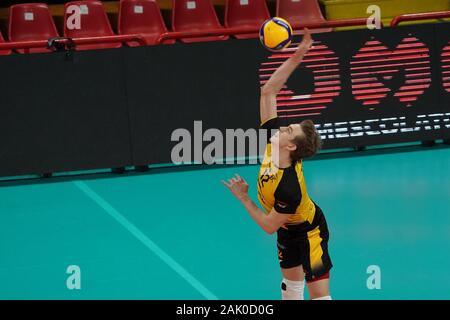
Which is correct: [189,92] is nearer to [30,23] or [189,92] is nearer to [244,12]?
[244,12]

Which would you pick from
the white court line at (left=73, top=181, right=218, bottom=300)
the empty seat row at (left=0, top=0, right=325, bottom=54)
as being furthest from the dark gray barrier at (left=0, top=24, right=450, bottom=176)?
the empty seat row at (left=0, top=0, right=325, bottom=54)

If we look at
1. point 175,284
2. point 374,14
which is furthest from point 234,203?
point 374,14

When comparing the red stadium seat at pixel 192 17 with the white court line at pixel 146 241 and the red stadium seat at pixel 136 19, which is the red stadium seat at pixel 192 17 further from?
the white court line at pixel 146 241

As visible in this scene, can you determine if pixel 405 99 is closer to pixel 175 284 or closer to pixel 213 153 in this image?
pixel 213 153

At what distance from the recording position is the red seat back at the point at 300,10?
15.7 m

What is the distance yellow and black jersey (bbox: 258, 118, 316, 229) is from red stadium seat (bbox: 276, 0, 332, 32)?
9.40 meters

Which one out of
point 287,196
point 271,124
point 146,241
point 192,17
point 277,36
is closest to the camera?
point 287,196

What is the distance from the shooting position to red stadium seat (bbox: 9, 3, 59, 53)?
48.5 feet

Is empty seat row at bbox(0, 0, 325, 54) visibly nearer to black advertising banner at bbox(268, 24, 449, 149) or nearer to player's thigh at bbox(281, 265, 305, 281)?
black advertising banner at bbox(268, 24, 449, 149)

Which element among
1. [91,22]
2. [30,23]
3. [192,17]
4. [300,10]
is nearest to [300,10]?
[300,10]

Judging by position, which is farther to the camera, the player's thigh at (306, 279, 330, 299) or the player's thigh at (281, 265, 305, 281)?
the player's thigh at (281, 265, 305, 281)

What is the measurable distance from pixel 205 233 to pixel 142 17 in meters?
6.40

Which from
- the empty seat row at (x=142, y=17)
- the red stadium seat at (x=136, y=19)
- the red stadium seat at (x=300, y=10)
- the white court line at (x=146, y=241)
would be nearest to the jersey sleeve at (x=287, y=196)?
the white court line at (x=146, y=241)

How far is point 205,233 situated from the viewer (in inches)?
383
